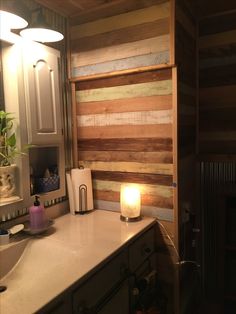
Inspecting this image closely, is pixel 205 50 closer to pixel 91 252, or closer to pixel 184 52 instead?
pixel 184 52

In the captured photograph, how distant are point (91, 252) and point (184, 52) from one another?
1.35 meters

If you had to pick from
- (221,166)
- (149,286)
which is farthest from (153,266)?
(221,166)

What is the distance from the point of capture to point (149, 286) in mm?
1648

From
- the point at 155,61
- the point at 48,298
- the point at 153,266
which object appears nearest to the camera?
the point at 48,298

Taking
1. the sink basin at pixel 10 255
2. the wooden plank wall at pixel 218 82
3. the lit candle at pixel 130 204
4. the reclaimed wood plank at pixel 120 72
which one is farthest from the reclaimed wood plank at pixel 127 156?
the sink basin at pixel 10 255

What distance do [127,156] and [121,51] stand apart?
67cm

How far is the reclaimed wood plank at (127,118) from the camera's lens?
1.66m

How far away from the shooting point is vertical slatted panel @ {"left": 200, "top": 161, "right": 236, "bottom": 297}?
2.06m

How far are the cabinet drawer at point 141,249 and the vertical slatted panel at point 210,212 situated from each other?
607 mm

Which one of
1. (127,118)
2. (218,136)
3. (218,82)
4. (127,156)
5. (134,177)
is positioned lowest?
(134,177)

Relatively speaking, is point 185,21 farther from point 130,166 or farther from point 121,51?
point 130,166

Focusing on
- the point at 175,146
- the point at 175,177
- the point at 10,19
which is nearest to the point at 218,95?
the point at 175,146

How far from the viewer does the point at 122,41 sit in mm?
1727

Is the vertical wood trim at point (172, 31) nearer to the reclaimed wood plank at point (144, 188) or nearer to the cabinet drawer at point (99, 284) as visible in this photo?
the reclaimed wood plank at point (144, 188)
